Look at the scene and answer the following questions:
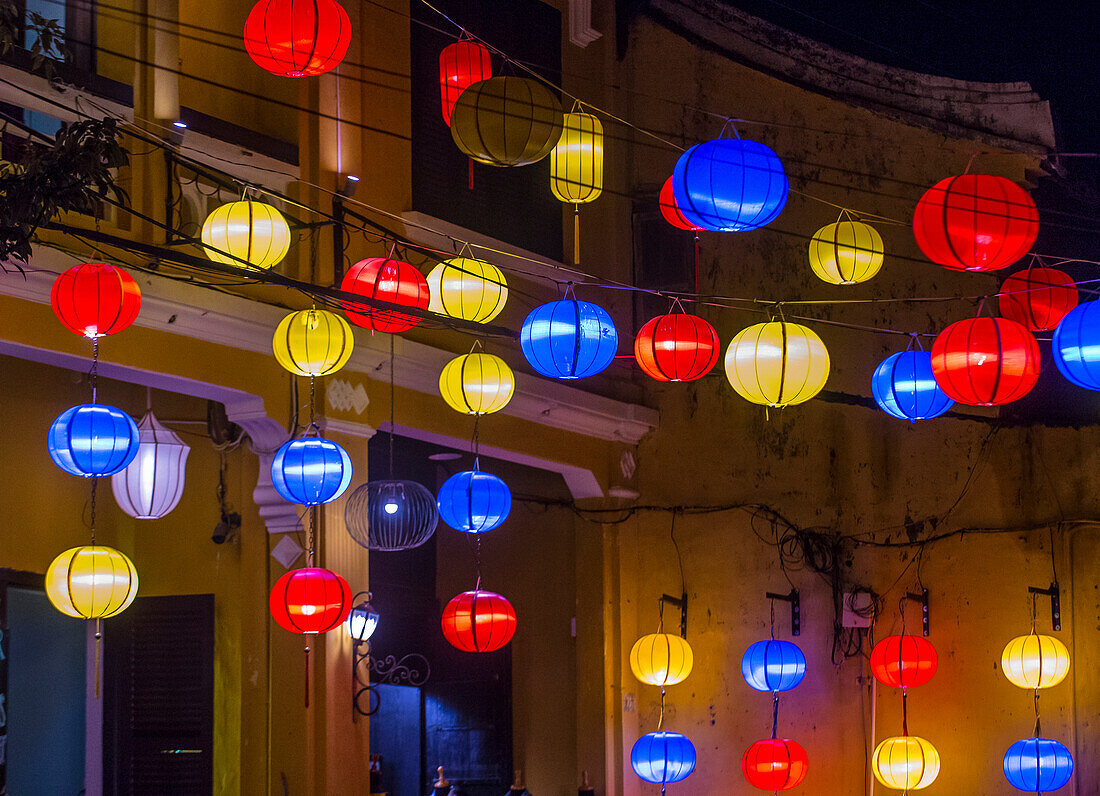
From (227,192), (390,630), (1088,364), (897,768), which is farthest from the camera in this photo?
(390,630)

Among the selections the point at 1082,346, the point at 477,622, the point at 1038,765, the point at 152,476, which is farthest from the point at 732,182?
the point at 1038,765

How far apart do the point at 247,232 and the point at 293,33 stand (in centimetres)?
119

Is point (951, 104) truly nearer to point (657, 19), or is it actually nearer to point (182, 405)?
point (657, 19)

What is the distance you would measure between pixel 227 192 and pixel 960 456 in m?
6.74

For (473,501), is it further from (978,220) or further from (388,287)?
(978,220)

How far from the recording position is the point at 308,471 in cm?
716

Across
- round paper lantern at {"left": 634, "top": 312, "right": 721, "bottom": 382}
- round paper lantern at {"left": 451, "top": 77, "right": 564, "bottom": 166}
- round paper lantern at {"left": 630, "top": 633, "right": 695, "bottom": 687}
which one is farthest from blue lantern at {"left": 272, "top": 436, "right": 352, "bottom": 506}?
round paper lantern at {"left": 630, "top": 633, "right": 695, "bottom": 687}

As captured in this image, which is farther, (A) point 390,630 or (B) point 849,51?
(B) point 849,51

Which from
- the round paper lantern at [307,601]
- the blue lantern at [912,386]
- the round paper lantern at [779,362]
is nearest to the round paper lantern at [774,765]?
the blue lantern at [912,386]

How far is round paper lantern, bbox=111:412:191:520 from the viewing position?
7.59 meters

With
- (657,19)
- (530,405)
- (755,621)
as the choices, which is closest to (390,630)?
(530,405)

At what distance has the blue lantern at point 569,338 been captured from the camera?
303 inches

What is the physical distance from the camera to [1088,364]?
20.5 ft

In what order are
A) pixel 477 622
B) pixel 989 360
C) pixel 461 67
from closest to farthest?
pixel 989 360
pixel 461 67
pixel 477 622
